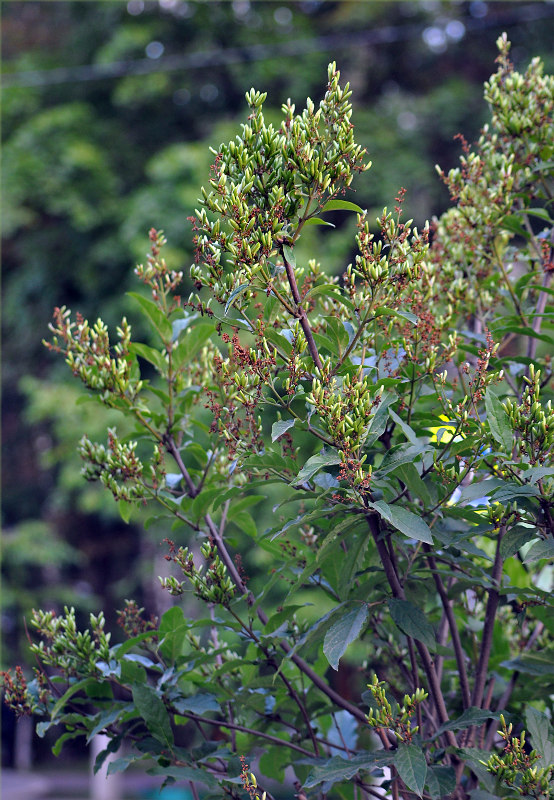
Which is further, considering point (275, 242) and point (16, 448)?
point (16, 448)

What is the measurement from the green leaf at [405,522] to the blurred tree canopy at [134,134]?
21.4 ft

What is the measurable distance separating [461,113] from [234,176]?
7.85 meters

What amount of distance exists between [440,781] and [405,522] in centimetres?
30

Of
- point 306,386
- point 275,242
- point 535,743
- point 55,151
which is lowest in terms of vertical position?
point 535,743

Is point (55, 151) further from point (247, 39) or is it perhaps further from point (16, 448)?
point (16, 448)

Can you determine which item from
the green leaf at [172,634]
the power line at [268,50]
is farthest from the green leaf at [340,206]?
the power line at [268,50]

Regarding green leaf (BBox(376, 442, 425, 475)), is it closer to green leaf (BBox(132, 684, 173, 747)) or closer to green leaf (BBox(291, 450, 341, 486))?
green leaf (BBox(291, 450, 341, 486))

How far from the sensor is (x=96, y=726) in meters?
1.01

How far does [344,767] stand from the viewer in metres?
0.92

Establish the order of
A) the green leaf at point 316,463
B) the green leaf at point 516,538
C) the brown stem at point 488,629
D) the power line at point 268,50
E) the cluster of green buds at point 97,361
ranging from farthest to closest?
the power line at point 268,50
the cluster of green buds at point 97,361
the brown stem at point 488,629
the green leaf at point 516,538
the green leaf at point 316,463

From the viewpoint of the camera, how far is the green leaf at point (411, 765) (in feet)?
2.73

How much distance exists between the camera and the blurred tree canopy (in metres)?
7.89

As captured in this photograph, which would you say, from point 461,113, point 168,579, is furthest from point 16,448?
point 168,579

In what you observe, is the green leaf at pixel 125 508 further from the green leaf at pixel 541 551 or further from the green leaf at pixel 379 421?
the green leaf at pixel 541 551
